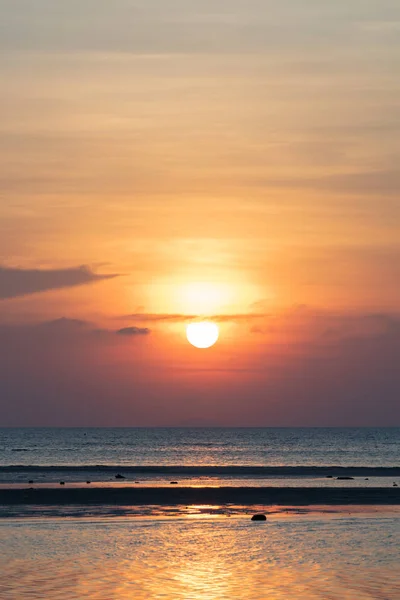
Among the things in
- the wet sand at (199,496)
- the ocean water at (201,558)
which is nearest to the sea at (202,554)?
the ocean water at (201,558)

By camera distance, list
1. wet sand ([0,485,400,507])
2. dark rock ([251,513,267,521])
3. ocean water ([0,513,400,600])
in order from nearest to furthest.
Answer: ocean water ([0,513,400,600]) → dark rock ([251,513,267,521]) → wet sand ([0,485,400,507])

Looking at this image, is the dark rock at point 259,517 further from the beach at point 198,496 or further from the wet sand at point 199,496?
the beach at point 198,496

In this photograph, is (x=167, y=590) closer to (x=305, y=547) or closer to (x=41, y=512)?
(x=305, y=547)

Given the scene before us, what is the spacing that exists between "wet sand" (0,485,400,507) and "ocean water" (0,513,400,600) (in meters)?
9.12

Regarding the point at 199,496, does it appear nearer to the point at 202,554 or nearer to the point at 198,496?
the point at 198,496

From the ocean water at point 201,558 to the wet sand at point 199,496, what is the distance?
9115 mm

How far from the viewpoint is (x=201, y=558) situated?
113 feet

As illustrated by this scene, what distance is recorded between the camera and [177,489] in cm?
6519

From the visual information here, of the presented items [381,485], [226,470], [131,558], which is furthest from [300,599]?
[226,470]

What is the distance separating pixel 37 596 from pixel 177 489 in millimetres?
39301

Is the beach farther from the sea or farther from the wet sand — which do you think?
the sea

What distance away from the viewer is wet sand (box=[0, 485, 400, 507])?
56.6m

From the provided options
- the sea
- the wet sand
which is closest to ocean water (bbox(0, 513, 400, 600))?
the sea

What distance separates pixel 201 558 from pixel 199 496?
2630cm
